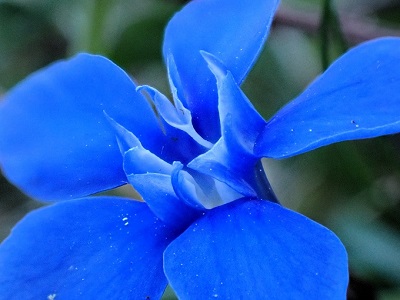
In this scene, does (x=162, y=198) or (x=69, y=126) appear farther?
(x=69, y=126)

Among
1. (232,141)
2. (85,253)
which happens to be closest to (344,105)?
(232,141)

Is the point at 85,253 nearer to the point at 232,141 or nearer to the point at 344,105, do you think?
the point at 232,141

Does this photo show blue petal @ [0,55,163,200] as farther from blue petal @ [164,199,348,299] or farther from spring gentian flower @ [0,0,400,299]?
blue petal @ [164,199,348,299]

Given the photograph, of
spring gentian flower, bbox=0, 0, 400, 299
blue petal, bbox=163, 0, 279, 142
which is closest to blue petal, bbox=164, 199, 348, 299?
spring gentian flower, bbox=0, 0, 400, 299

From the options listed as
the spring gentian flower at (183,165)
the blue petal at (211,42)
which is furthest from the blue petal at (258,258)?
the blue petal at (211,42)

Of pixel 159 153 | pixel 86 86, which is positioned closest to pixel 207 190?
pixel 159 153

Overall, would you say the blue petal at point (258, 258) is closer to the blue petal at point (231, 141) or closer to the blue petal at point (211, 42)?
the blue petal at point (231, 141)

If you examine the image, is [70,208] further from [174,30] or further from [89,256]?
[174,30]
